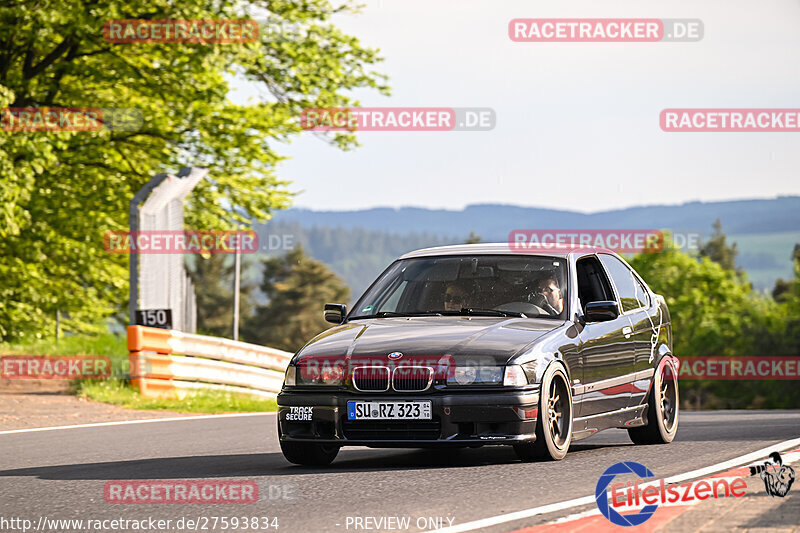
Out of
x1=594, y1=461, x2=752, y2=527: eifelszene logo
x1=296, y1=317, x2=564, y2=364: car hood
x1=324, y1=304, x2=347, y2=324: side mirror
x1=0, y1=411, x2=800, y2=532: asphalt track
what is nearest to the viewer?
x1=594, y1=461, x2=752, y2=527: eifelszene logo

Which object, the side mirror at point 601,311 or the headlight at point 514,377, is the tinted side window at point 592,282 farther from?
the headlight at point 514,377

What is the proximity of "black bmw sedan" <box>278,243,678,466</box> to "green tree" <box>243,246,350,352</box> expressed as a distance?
110661mm

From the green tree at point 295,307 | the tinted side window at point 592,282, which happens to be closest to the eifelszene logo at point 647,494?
the tinted side window at point 592,282

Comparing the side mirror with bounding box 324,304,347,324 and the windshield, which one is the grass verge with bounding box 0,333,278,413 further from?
the windshield

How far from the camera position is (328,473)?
8000 mm

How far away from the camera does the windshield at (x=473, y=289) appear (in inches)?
361

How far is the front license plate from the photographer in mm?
7863

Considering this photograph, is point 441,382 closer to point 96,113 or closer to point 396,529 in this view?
point 396,529

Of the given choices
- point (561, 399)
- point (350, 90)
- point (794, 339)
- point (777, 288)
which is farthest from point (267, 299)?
point (561, 399)

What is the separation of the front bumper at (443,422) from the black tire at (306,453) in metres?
0.34

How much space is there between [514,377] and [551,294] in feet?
5.00

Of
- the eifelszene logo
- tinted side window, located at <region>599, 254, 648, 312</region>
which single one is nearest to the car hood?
the eifelszene logo

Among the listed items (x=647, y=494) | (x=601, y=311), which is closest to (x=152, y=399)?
(x=601, y=311)

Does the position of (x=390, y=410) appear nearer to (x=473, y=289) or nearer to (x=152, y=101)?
(x=473, y=289)
